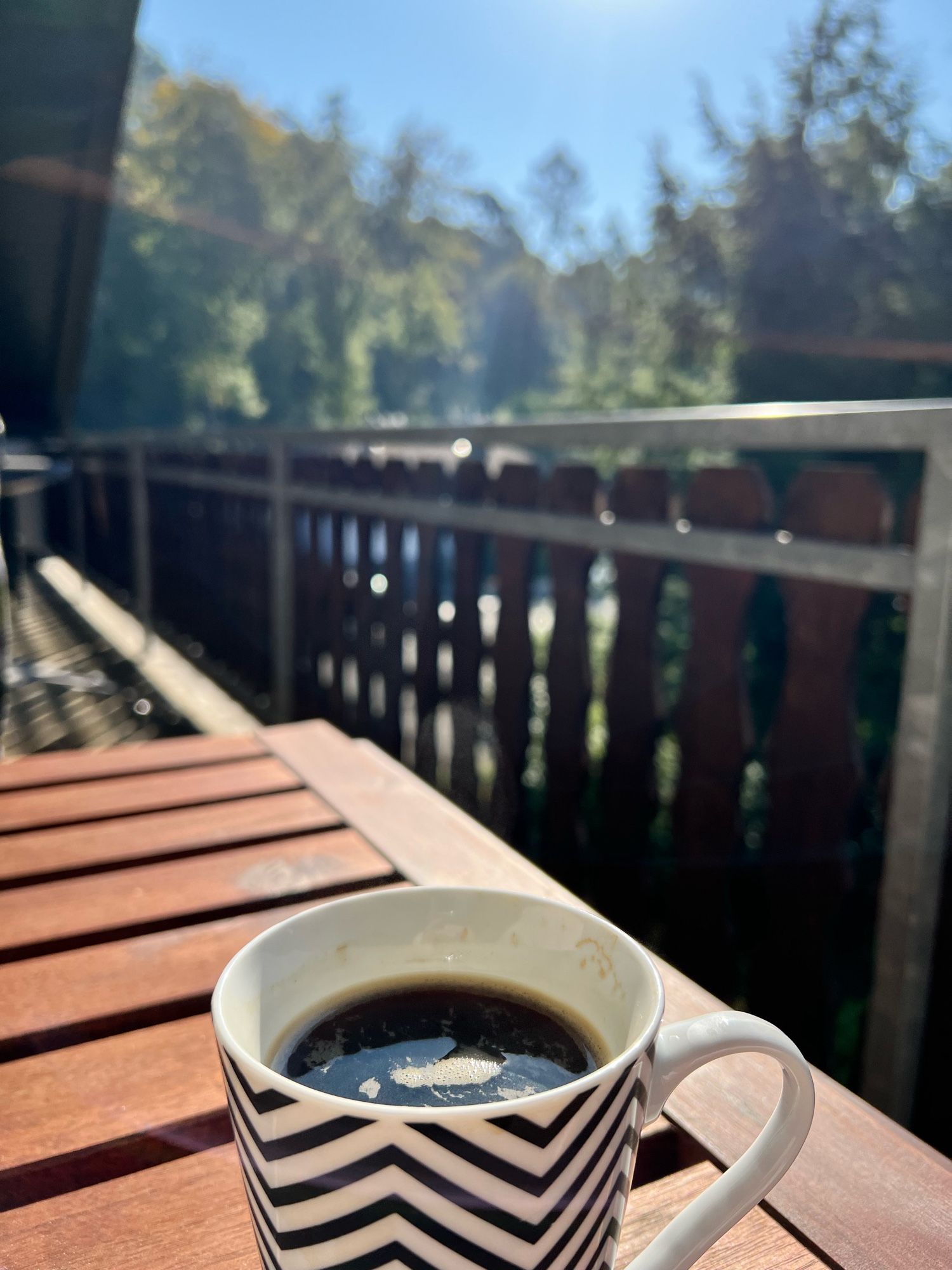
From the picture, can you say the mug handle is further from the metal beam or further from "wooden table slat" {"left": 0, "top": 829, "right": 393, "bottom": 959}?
the metal beam

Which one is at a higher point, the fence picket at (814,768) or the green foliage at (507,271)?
the green foliage at (507,271)

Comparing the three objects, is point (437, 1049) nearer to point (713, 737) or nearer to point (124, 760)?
point (124, 760)

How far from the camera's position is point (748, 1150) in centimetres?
41

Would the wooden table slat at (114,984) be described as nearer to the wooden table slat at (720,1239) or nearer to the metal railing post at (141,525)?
the wooden table slat at (720,1239)

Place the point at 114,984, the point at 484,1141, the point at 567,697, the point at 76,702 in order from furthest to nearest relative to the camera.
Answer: the point at 76,702 → the point at 567,697 → the point at 114,984 → the point at 484,1141

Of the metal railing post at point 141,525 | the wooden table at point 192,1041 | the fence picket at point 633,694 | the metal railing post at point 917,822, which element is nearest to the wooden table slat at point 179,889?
the wooden table at point 192,1041

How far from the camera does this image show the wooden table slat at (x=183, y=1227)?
48 centimetres

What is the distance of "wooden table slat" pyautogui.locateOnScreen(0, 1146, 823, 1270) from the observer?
475mm

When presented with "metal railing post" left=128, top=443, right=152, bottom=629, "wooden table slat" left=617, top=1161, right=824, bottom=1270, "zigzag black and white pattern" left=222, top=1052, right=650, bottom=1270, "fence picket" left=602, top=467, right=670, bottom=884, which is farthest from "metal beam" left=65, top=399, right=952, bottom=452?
"metal railing post" left=128, top=443, right=152, bottom=629

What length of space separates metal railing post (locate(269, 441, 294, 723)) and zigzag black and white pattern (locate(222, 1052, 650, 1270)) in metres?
3.80

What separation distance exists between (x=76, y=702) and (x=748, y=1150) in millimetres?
4539

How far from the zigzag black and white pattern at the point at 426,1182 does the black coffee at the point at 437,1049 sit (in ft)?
0.19

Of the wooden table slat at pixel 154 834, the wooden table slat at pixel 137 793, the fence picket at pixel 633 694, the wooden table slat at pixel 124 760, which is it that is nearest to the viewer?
the wooden table slat at pixel 154 834

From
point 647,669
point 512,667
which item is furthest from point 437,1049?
point 512,667
